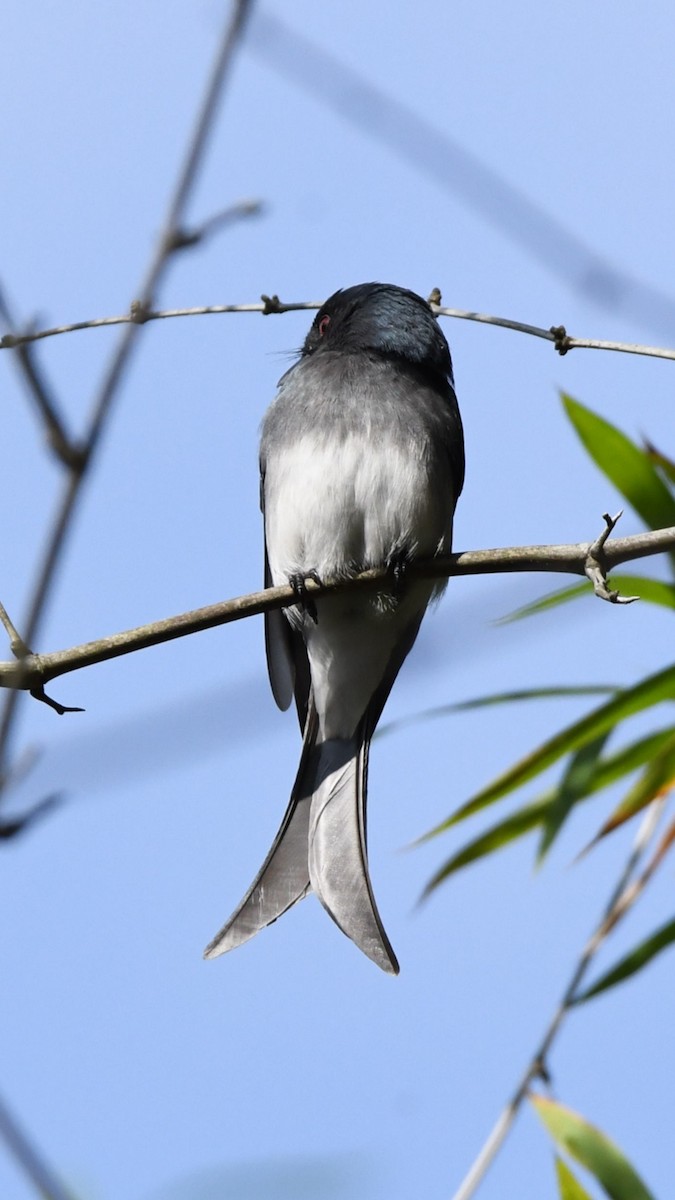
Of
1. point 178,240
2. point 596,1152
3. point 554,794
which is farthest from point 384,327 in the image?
point 178,240

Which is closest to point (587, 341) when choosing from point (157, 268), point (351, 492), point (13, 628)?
point (351, 492)

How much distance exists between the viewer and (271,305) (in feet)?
10.9

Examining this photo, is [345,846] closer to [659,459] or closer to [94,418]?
→ [659,459]

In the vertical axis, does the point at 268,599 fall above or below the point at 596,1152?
above

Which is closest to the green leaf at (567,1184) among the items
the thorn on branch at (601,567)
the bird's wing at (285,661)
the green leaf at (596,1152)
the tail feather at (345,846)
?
the green leaf at (596,1152)

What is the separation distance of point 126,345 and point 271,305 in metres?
2.19

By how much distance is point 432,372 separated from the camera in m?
4.27

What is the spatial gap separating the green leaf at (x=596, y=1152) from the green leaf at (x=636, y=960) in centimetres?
27

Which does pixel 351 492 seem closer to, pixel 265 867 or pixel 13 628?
pixel 265 867

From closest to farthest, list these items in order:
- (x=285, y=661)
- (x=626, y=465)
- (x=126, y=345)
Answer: (x=126, y=345), (x=626, y=465), (x=285, y=661)

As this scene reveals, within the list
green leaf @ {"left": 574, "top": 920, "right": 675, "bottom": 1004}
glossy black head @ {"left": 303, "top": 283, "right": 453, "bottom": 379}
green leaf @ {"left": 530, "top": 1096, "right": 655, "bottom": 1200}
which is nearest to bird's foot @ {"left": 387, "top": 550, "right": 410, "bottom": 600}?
glossy black head @ {"left": 303, "top": 283, "right": 453, "bottom": 379}

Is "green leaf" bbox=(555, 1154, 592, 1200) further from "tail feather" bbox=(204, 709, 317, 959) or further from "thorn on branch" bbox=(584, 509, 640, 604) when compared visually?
"thorn on branch" bbox=(584, 509, 640, 604)

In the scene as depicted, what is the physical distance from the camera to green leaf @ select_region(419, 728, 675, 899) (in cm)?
368

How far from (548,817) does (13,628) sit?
5.27 feet
